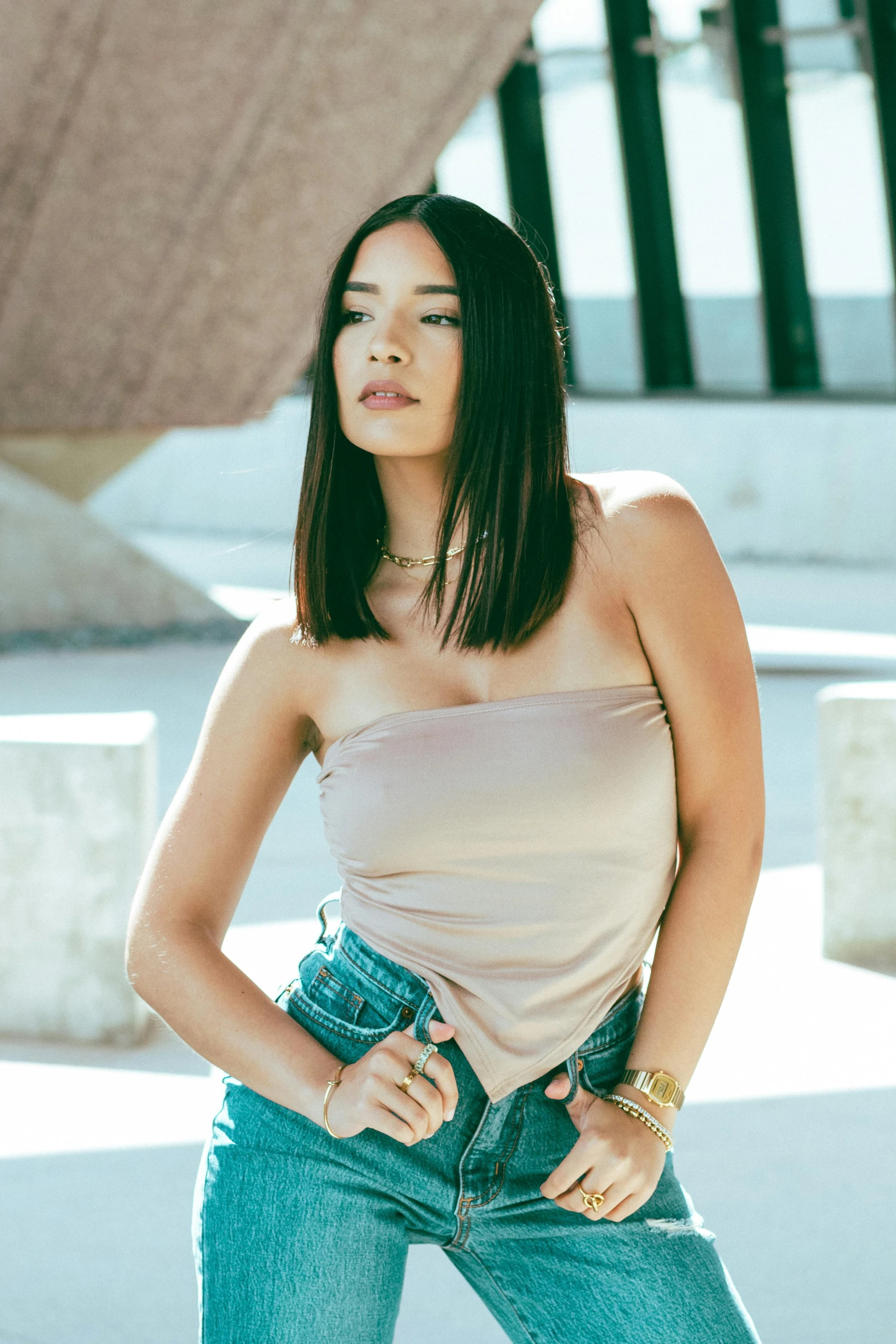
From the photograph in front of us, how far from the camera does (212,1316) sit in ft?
5.45

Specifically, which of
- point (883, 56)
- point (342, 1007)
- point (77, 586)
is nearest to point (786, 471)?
point (883, 56)

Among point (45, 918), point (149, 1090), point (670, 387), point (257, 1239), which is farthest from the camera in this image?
point (670, 387)

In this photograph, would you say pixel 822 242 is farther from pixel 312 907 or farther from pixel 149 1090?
pixel 149 1090

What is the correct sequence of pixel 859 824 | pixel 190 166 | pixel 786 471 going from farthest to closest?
pixel 786 471, pixel 190 166, pixel 859 824

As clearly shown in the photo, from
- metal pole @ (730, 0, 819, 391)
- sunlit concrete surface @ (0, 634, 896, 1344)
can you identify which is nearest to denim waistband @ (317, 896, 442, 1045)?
sunlit concrete surface @ (0, 634, 896, 1344)

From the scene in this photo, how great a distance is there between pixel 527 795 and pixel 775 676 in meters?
8.30

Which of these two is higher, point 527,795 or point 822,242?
point 822,242

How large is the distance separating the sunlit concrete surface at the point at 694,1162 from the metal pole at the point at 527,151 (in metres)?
15.4

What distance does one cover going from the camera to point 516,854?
5.48 feet

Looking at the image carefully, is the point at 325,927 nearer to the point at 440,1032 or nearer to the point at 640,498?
the point at 440,1032

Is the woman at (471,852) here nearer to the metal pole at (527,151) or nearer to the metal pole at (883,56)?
the metal pole at (883,56)

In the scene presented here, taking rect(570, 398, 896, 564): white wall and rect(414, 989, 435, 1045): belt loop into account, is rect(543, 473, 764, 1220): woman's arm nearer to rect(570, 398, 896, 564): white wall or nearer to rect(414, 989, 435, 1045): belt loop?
rect(414, 989, 435, 1045): belt loop

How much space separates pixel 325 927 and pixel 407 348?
68 cm

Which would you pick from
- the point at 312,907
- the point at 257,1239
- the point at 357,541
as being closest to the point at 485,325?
the point at 357,541
